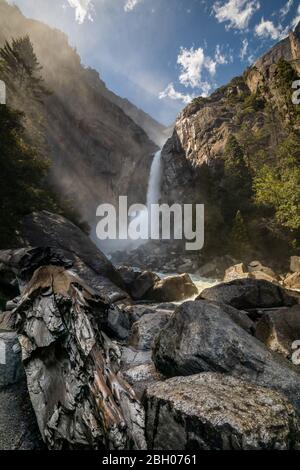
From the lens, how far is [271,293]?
17266 millimetres

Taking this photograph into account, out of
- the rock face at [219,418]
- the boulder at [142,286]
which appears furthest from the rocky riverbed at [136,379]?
the boulder at [142,286]

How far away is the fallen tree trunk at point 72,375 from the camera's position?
15.1 ft

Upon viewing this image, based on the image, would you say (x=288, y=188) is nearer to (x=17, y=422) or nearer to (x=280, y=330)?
(x=280, y=330)

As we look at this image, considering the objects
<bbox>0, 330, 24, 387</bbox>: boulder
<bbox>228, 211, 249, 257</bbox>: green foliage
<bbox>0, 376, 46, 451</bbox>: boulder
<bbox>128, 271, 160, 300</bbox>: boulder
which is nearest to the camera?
<bbox>0, 376, 46, 451</bbox>: boulder

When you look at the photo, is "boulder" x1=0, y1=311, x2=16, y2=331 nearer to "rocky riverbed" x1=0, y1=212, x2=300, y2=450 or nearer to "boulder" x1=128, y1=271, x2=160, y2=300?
"rocky riverbed" x1=0, y1=212, x2=300, y2=450

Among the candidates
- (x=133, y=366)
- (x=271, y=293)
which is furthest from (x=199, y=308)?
(x=271, y=293)

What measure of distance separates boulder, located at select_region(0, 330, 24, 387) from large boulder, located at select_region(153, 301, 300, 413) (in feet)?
11.3

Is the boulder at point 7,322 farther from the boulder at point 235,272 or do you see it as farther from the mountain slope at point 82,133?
the mountain slope at point 82,133

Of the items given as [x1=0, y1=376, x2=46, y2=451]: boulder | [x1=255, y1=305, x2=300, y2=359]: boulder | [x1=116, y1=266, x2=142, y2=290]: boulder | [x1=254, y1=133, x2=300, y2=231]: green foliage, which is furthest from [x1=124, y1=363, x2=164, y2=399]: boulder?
[x1=254, y1=133, x2=300, y2=231]: green foliage

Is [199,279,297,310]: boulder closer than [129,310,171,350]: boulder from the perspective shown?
No

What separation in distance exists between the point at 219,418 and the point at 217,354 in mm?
2248

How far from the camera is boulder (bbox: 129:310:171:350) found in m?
9.52

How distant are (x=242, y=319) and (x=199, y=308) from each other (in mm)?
3757
